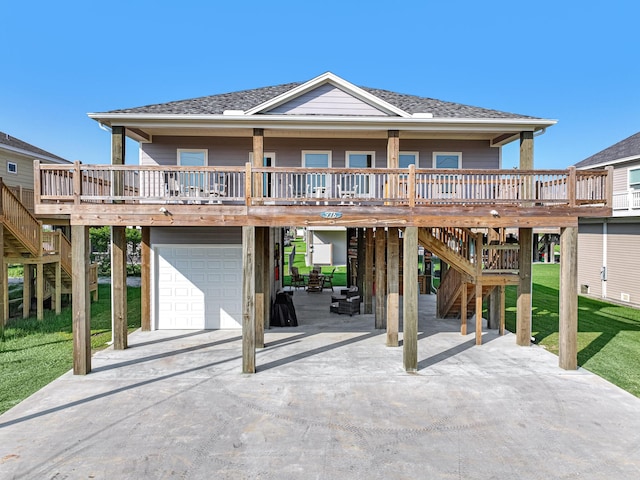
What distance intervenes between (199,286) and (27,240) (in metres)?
6.48

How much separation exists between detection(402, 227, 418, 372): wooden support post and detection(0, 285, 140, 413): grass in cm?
782

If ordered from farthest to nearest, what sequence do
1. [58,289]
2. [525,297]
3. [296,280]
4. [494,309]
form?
[296,280], [58,289], [494,309], [525,297]

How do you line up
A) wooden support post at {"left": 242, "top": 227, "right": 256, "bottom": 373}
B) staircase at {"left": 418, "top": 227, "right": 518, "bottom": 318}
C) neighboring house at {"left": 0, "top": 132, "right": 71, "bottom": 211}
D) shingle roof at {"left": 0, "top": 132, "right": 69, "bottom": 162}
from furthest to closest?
1. shingle roof at {"left": 0, "top": 132, "right": 69, "bottom": 162}
2. neighboring house at {"left": 0, "top": 132, "right": 71, "bottom": 211}
3. staircase at {"left": 418, "top": 227, "right": 518, "bottom": 318}
4. wooden support post at {"left": 242, "top": 227, "right": 256, "bottom": 373}

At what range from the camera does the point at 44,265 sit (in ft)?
49.4

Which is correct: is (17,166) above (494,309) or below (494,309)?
above

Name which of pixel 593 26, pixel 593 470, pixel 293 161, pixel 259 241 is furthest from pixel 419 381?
pixel 593 26

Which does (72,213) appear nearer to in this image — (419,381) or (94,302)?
(419,381)

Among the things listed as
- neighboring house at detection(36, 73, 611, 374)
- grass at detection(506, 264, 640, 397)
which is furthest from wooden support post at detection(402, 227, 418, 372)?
grass at detection(506, 264, 640, 397)

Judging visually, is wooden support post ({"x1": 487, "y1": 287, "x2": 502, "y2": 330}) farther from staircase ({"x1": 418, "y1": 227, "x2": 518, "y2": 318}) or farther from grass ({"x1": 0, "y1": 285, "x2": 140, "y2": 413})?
grass ({"x1": 0, "y1": 285, "x2": 140, "y2": 413})

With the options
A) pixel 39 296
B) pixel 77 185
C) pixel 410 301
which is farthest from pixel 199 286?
pixel 410 301

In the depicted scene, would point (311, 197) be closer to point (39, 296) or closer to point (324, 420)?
point (324, 420)

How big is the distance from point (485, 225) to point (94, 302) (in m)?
A: 16.0

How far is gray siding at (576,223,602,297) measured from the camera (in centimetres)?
1938

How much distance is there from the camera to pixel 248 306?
844 cm
